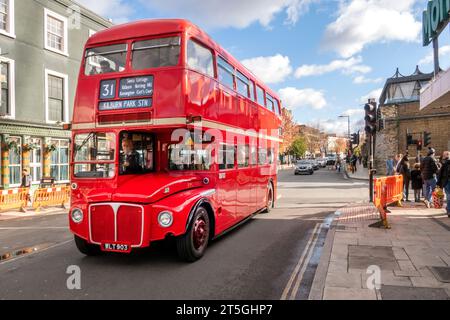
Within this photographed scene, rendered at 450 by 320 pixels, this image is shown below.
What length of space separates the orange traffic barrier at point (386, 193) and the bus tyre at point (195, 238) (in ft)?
15.0

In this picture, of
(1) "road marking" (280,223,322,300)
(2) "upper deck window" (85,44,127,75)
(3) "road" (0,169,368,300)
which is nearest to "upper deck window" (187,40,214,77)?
(2) "upper deck window" (85,44,127,75)

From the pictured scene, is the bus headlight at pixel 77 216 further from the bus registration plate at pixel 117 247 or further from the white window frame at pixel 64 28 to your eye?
the white window frame at pixel 64 28

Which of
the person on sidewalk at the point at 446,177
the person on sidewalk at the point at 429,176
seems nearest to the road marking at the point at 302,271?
the person on sidewalk at the point at 446,177

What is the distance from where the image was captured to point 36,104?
16.0 m

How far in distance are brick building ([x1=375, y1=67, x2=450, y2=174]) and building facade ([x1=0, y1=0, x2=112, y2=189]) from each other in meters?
20.6

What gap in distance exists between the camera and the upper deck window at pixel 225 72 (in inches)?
288

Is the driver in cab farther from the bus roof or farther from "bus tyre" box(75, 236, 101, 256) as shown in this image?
the bus roof

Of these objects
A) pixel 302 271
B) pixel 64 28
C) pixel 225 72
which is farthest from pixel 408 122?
pixel 302 271

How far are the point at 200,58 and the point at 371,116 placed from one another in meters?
8.33

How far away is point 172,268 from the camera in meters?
5.59

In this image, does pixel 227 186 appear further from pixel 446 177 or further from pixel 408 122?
pixel 408 122

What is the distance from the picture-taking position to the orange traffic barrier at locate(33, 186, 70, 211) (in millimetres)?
12852
